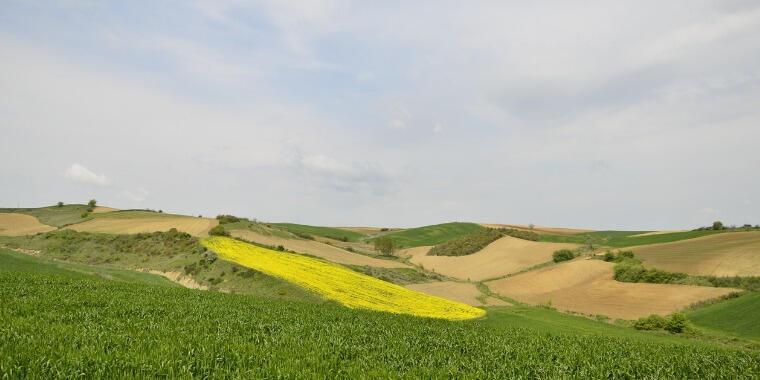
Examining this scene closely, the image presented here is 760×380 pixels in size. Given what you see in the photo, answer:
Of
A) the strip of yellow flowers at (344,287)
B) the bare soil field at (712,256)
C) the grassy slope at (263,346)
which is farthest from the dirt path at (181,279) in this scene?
the bare soil field at (712,256)

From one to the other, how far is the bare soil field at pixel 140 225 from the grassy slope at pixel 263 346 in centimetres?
5796

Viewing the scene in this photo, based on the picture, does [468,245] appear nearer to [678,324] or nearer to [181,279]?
[678,324]

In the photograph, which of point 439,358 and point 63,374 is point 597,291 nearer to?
point 439,358

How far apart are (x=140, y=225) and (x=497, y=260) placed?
253 ft

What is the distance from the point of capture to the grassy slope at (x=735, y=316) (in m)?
33.9

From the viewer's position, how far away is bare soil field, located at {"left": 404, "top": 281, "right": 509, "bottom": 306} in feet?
181

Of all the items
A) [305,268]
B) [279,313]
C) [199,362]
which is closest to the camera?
[199,362]

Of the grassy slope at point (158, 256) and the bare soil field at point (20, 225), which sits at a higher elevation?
the bare soil field at point (20, 225)

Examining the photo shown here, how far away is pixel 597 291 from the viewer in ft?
186

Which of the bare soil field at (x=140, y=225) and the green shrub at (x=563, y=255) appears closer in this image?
the bare soil field at (x=140, y=225)

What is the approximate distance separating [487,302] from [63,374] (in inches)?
2072

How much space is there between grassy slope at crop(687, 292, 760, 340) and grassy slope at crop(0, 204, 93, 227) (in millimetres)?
111970

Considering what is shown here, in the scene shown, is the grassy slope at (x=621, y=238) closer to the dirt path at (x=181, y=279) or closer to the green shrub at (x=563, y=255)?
the green shrub at (x=563, y=255)

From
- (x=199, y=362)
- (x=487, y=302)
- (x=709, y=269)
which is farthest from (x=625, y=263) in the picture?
(x=199, y=362)
